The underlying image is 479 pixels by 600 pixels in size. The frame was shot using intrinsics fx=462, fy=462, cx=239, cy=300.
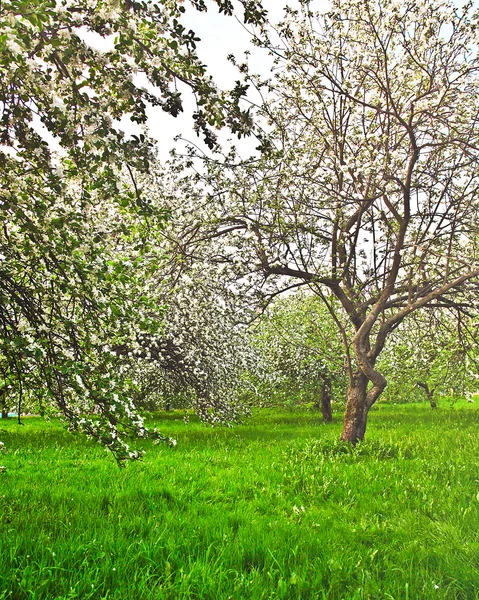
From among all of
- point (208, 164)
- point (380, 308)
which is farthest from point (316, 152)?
point (380, 308)

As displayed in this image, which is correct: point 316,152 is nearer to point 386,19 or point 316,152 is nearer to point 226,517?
point 386,19

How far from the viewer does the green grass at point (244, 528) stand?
154 inches

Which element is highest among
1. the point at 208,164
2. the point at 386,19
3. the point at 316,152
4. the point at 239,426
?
the point at 386,19

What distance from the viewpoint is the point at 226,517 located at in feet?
18.3

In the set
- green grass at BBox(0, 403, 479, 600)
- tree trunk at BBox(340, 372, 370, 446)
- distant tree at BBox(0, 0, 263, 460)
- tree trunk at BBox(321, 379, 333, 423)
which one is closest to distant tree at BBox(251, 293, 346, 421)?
tree trunk at BBox(321, 379, 333, 423)

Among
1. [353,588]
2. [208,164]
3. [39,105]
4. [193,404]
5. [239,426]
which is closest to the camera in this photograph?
[353,588]

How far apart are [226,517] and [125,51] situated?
5.00 meters

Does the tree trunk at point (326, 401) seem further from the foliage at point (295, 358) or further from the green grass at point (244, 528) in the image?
the green grass at point (244, 528)

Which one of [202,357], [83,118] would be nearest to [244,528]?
[83,118]

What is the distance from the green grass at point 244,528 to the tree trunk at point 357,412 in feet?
4.64

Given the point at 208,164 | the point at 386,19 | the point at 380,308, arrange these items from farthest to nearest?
the point at 380,308, the point at 208,164, the point at 386,19

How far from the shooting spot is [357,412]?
11.1m

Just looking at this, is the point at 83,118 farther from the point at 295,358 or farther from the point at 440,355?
the point at 295,358

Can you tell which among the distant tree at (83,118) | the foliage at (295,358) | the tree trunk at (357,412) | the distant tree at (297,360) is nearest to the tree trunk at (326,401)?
the distant tree at (297,360)
